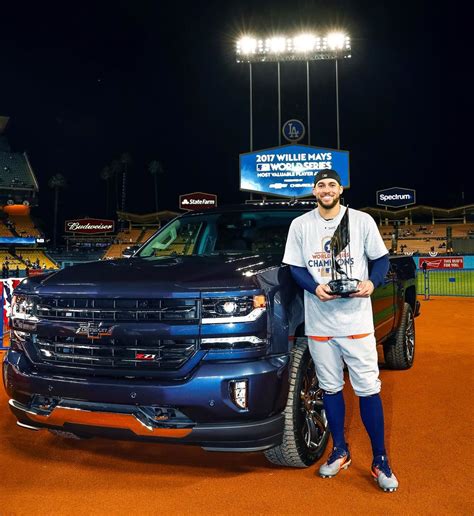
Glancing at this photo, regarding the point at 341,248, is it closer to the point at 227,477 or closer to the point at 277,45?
the point at 227,477

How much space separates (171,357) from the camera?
297 centimetres

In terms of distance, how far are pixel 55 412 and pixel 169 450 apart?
104 centimetres

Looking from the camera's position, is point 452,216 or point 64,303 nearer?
point 64,303

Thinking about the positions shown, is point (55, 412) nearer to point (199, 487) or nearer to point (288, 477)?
point (199, 487)

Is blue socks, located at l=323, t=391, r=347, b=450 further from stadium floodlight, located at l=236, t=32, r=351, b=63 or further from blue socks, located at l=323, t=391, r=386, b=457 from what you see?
stadium floodlight, located at l=236, t=32, r=351, b=63

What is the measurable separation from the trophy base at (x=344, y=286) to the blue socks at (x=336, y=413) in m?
0.80

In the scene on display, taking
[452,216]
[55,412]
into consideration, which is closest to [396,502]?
[55,412]

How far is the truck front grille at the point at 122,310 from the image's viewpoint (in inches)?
118

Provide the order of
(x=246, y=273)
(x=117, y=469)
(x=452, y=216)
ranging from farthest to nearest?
(x=452, y=216)
(x=117, y=469)
(x=246, y=273)

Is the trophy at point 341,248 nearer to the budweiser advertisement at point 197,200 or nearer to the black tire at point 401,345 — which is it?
the black tire at point 401,345

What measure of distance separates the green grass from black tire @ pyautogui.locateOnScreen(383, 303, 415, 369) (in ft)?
42.8

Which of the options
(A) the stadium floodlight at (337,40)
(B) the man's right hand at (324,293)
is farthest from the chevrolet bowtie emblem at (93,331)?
(A) the stadium floodlight at (337,40)

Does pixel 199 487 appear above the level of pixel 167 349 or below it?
below

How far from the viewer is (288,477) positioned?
3.30m
